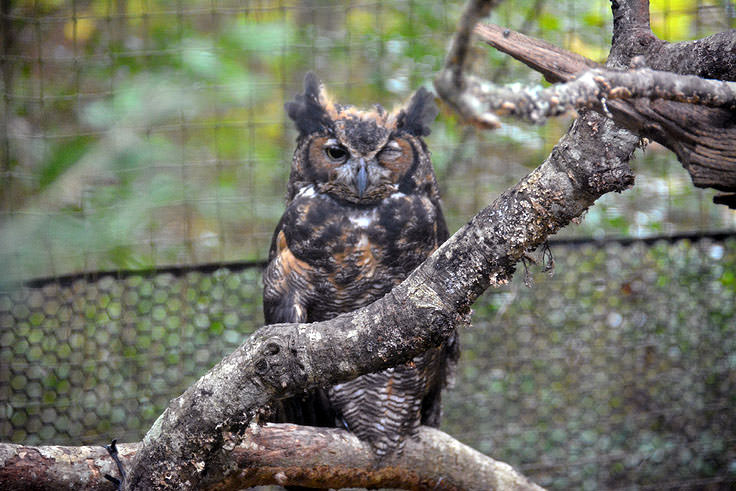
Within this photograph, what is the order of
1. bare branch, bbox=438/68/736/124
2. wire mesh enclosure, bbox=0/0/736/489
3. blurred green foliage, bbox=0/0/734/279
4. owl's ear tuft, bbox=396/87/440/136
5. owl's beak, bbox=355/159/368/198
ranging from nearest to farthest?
1. bare branch, bbox=438/68/736/124
2. owl's beak, bbox=355/159/368/198
3. owl's ear tuft, bbox=396/87/440/136
4. wire mesh enclosure, bbox=0/0/736/489
5. blurred green foliage, bbox=0/0/734/279

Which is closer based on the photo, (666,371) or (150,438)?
(150,438)

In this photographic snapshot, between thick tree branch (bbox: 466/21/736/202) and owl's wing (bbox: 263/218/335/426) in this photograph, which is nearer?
thick tree branch (bbox: 466/21/736/202)

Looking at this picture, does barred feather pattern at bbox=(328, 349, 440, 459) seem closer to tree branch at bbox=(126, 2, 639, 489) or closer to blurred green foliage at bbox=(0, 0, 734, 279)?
tree branch at bbox=(126, 2, 639, 489)

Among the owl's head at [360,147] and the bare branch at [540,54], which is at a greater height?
→ the bare branch at [540,54]

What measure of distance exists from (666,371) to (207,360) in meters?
2.02

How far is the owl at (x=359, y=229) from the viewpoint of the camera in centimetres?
188

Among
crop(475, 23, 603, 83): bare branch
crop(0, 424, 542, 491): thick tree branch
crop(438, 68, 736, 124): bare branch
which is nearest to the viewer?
crop(438, 68, 736, 124): bare branch

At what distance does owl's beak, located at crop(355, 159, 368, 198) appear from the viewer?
1.85 metres

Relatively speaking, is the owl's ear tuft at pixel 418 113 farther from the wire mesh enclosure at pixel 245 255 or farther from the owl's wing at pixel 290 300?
the wire mesh enclosure at pixel 245 255

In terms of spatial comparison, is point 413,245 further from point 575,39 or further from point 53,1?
point 53,1

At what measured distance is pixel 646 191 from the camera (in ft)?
10.5

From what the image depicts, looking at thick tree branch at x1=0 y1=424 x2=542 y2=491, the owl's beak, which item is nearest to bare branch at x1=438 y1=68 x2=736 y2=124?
thick tree branch at x1=0 y1=424 x2=542 y2=491

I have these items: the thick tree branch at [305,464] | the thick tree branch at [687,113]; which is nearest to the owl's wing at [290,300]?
the thick tree branch at [305,464]

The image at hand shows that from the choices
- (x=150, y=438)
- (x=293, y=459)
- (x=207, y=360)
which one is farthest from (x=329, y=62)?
(x=150, y=438)
